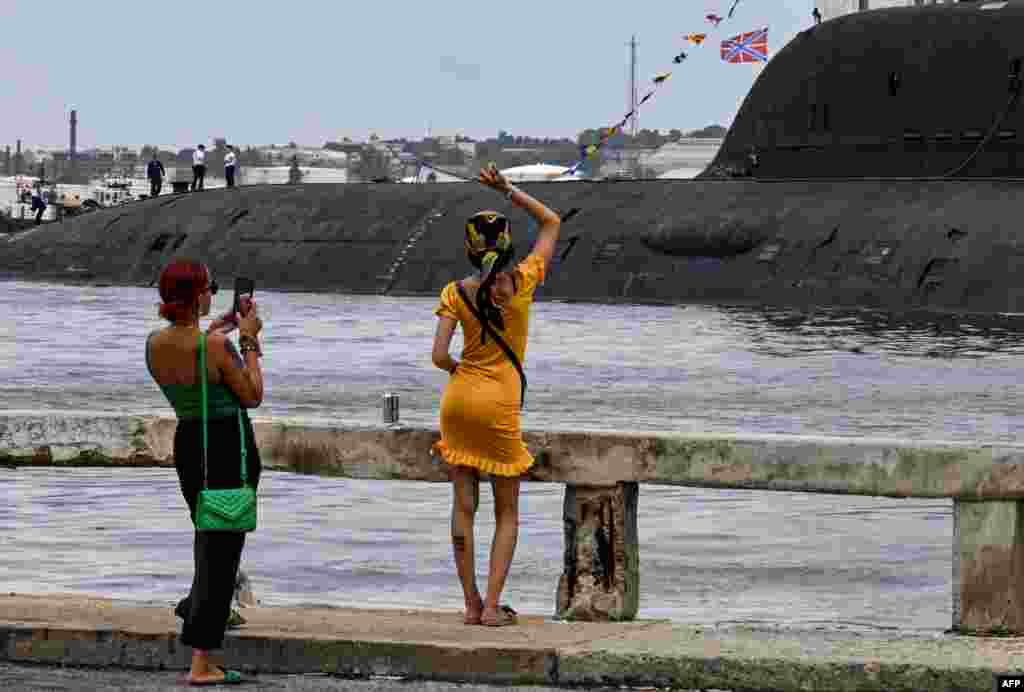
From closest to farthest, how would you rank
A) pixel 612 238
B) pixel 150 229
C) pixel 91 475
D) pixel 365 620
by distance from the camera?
1. pixel 365 620
2. pixel 91 475
3. pixel 612 238
4. pixel 150 229

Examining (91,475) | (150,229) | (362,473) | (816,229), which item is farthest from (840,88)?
(362,473)

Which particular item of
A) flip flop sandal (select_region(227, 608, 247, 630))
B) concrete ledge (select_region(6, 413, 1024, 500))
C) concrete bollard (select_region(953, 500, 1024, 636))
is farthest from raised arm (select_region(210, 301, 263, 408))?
concrete bollard (select_region(953, 500, 1024, 636))

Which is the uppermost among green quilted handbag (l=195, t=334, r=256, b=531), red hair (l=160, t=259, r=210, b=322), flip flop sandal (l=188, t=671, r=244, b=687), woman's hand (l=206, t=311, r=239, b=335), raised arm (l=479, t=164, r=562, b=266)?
raised arm (l=479, t=164, r=562, b=266)

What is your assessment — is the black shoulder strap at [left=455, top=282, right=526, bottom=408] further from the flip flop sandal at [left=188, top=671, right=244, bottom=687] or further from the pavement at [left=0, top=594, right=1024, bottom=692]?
the flip flop sandal at [left=188, top=671, right=244, bottom=687]

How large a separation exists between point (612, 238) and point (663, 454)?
32638mm

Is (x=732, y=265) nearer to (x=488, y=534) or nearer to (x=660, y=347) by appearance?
(x=660, y=347)

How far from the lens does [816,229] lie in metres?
37.2

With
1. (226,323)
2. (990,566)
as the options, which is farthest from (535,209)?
(990,566)

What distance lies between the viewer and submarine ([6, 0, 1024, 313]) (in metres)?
35.5

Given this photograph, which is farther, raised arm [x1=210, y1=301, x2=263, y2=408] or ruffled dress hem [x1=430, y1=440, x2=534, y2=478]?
ruffled dress hem [x1=430, y1=440, x2=534, y2=478]

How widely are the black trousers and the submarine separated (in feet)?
88.8

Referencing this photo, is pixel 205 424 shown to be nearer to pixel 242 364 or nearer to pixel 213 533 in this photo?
pixel 242 364

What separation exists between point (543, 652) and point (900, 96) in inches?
1222

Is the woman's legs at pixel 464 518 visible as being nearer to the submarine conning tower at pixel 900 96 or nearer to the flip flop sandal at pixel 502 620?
the flip flop sandal at pixel 502 620
